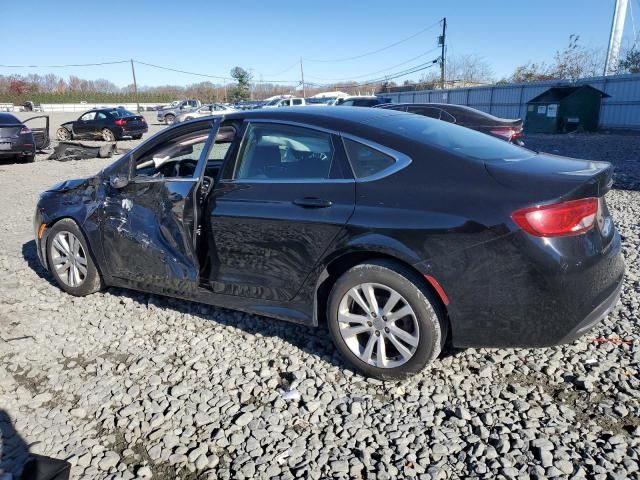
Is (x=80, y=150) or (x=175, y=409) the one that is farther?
(x=80, y=150)

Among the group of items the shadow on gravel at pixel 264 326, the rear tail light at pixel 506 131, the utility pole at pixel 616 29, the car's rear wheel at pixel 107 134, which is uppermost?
the utility pole at pixel 616 29

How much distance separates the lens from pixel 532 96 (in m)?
27.6

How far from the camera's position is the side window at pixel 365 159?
2984mm

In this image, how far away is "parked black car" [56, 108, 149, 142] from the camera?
72.9ft

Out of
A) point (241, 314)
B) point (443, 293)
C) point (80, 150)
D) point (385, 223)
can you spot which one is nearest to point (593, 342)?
point (443, 293)

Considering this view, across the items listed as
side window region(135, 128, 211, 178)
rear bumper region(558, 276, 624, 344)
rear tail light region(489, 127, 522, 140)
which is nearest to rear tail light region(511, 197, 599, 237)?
rear bumper region(558, 276, 624, 344)

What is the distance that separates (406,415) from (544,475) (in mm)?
742

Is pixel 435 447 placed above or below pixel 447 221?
below

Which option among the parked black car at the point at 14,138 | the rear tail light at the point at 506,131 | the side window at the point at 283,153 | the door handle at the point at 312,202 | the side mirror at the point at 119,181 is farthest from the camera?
the parked black car at the point at 14,138

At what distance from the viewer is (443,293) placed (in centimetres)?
275

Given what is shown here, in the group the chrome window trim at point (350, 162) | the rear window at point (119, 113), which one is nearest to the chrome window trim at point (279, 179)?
the chrome window trim at point (350, 162)

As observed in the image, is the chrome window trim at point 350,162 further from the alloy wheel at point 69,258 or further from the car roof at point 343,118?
the alloy wheel at point 69,258

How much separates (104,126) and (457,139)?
2213cm

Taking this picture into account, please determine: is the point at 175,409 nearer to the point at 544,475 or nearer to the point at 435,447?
the point at 435,447
